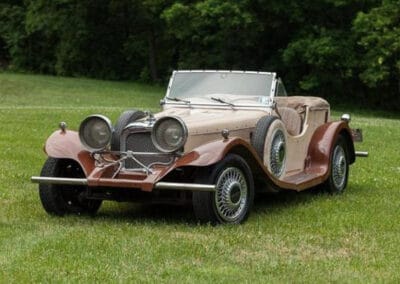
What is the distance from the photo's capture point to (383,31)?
98.4 feet

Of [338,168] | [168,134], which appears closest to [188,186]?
[168,134]

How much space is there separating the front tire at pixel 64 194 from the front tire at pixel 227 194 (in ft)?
4.31

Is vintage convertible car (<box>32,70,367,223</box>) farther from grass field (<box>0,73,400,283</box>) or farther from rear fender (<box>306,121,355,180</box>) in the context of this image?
→ grass field (<box>0,73,400,283</box>)

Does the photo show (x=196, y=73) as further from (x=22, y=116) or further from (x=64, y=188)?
(x=22, y=116)

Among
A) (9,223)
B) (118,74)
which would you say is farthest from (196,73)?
(118,74)

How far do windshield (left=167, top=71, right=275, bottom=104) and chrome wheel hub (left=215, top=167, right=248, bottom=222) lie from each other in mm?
1500

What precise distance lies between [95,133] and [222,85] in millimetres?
1867

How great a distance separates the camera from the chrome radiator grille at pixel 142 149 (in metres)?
7.27

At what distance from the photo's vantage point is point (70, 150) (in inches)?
292

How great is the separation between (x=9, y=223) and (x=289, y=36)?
31.0 m

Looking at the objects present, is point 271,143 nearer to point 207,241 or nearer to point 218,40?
point 207,241

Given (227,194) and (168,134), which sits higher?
(168,134)

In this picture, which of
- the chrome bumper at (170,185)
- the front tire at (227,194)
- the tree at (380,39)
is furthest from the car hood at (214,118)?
the tree at (380,39)

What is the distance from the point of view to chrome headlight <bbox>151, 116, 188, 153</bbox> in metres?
7.03
